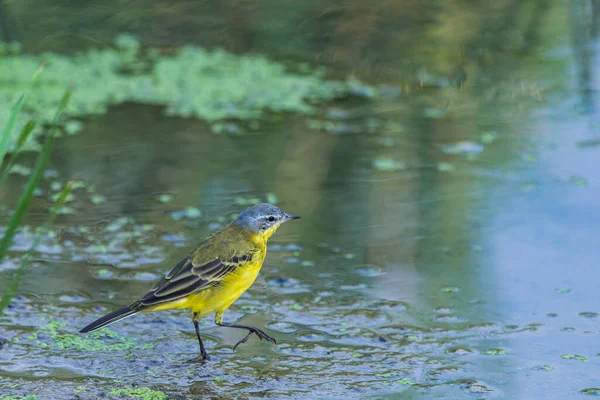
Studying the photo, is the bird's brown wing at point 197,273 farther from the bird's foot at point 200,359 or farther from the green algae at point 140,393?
the green algae at point 140,393

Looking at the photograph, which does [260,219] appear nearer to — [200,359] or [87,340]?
[200,359]

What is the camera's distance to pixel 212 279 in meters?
5.28

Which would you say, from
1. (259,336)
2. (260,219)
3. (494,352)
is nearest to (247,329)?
(259,336)

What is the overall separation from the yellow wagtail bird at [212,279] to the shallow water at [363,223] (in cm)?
28

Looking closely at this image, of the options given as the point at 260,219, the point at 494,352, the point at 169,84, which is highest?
the point at 169,84

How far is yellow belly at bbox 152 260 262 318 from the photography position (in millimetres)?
5282

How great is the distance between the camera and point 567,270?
20.8 ft

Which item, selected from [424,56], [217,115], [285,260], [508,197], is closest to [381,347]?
[285,260]

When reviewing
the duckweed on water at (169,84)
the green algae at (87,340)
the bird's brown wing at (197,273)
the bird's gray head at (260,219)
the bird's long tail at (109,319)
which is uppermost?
the duckweed on water at (169,84)

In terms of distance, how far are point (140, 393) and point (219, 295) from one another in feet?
2.70

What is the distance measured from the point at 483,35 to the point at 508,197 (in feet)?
14.5

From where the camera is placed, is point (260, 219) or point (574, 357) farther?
point (260, 219)

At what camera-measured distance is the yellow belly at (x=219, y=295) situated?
528 cm

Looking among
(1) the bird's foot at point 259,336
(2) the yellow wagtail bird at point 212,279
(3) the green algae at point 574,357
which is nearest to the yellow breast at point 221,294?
(2) the yellow wagtail bird at point 212,279
